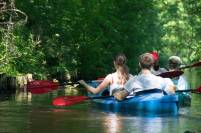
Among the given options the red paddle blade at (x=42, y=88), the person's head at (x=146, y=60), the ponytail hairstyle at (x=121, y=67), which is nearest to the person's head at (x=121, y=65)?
the ponytail hairstyle at (x=121, y=67)

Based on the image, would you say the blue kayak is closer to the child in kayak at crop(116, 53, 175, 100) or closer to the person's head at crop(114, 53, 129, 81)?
the child in kayak at crop(116, 53, 175, 100)

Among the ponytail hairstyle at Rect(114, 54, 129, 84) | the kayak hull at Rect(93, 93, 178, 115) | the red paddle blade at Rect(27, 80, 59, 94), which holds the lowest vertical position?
the kayak hull at Rect(93, 93, 178, 115)

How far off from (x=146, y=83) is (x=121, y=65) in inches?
57.9

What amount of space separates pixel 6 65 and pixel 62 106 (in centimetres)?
830

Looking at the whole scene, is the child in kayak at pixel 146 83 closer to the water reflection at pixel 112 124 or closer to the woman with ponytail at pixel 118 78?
the water reflection at pixel 112 124

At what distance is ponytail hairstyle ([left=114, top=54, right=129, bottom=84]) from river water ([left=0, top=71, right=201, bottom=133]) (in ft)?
3.19

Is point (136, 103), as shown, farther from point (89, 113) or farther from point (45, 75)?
point (45, 75)

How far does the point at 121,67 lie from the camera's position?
15.3m

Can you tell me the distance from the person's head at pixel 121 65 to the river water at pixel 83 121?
1.05 metres

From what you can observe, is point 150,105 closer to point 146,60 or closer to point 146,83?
point 146,83

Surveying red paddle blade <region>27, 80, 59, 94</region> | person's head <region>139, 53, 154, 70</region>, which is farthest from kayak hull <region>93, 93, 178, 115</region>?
red paddle blade <region>27, 80, 59, 94</region>

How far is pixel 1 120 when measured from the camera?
483 inches

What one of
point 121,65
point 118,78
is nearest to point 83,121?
point 121,65

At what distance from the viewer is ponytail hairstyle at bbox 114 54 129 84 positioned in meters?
15.1
